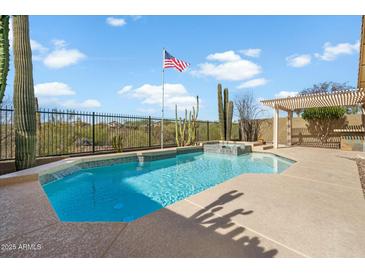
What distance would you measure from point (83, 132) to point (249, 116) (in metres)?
12.6

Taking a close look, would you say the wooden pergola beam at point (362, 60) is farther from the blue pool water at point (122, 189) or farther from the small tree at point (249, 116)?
the small tree at point (249, 116)

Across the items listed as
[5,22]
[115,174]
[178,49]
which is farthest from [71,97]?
[5,22]

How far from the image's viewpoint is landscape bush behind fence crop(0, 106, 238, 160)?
6.24 metres

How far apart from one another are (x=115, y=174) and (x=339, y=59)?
15.4 meters

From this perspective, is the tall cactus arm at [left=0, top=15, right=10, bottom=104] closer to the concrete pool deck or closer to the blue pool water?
the concrete pool deck

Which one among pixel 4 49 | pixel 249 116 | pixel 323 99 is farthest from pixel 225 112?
pixel 4 49

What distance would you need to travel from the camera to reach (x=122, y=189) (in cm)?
421

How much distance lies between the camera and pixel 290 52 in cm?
1100

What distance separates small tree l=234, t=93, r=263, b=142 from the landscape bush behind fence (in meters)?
6.95

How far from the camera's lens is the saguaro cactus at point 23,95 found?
4227 millimetres

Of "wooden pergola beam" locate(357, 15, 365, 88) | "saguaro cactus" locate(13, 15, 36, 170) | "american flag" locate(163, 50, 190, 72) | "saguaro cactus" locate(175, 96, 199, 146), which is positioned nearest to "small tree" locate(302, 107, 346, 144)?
"wooden pergola beam" locate(357, 15, 365, 88)

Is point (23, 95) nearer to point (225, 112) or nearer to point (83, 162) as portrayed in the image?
point (83, 162)

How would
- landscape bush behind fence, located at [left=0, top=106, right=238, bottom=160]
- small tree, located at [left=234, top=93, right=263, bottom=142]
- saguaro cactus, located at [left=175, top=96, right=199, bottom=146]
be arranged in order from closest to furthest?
1. landscape bush behind fence, located at [left=0, top=106, right=238, bottom=160]
2. saguaro cactus, located at [left=175, top=96, right=199, bottom=146]
3. small tree, located at [left=234, top=93, right=263, bottom=142]

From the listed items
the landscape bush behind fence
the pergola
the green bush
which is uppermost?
the pergola
